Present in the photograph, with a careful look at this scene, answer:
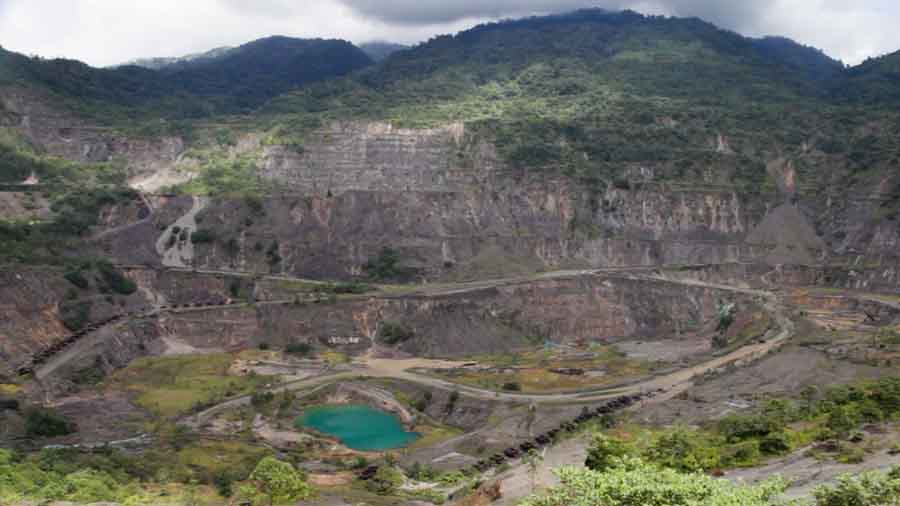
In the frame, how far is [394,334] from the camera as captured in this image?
311 feet

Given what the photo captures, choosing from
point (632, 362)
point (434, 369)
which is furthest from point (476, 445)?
point (632, 362)

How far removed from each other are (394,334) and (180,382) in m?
22.7

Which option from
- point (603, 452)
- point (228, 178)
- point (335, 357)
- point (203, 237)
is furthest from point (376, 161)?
point (603, 452)

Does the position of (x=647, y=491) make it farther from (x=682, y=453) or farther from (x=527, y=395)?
(x=527, y=395)

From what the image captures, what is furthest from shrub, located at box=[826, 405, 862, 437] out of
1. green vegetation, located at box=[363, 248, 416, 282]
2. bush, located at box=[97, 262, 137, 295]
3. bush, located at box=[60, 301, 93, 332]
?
bush, located at box=[97, 262, 137, 295]

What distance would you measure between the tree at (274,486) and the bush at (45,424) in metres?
21.0

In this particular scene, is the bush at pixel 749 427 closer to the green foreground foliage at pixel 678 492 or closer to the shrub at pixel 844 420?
the shrub at pixel 844 420

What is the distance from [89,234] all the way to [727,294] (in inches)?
2789

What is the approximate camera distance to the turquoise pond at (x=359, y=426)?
227ft

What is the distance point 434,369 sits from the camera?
86125 mm

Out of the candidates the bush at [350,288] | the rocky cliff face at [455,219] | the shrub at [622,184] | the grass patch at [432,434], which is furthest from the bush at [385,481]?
the shrub at [622,184]

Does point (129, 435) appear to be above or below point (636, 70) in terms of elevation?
below

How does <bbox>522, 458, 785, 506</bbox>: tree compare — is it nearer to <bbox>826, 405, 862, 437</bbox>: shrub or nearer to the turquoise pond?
<bbox>826, 405, 862, 437</bbox>: shrub

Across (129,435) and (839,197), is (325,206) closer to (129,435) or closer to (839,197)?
(129,435)
